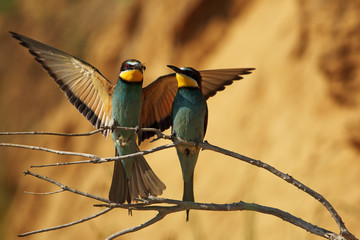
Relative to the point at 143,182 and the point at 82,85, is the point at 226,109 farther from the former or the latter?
the point at 143,182

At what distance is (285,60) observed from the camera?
4.22 metres

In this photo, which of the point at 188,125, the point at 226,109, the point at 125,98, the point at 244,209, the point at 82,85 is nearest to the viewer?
the point at 244,209

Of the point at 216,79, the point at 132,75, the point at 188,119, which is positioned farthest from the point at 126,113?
the point at 216,79

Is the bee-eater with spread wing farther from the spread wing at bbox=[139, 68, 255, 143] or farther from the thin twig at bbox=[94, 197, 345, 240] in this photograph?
the thin twig at bbox=[94, 197, 345, 240]

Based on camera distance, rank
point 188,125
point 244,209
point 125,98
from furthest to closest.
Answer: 1. point 125,98
2. point 188,125
3. point 244,209

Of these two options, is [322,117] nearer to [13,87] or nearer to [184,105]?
[184,105]

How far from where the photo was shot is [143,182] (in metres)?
2.41

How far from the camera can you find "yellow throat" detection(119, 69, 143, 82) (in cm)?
250

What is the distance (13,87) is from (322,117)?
3.52 meters

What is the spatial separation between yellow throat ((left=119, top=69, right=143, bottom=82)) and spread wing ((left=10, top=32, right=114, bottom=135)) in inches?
5.7

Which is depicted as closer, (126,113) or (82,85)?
(126,113)

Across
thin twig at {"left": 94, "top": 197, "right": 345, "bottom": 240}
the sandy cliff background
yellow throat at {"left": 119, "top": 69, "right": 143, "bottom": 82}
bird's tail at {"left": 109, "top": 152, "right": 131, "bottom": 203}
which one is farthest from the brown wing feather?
thin twig at {"left": 94, "top": 197, "right": 345, "bottom": 240}

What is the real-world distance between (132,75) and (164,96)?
0.80 ft

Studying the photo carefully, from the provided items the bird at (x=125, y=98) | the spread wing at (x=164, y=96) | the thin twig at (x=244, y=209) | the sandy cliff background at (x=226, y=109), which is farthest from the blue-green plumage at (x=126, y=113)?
the thin twig at (x=244, y=209)
